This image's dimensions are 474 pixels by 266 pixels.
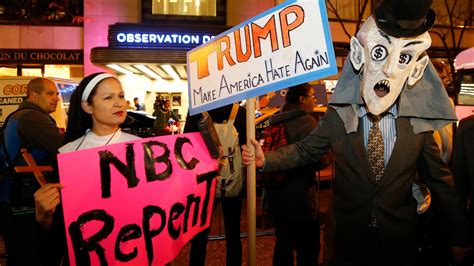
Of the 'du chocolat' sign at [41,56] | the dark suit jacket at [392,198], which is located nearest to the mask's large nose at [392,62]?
the dark suit jacket at [392,198]

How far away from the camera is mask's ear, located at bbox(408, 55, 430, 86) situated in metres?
2.64

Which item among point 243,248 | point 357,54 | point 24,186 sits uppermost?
point 357,54

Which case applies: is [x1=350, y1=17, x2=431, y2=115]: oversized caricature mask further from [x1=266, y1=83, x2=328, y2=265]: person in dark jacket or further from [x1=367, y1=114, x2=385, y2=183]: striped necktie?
[x1=266, y1=83, x2=328, y2=265]: person in dark jacket

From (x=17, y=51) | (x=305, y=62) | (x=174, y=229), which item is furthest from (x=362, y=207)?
(x=17, y=51)

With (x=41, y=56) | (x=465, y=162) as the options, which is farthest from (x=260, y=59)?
(x=41, y=56)

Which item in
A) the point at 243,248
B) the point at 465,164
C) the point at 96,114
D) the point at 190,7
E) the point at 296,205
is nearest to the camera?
the point at 96,114

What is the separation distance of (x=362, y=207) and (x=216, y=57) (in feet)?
4.63

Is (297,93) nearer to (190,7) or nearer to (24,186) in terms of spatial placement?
(24,186)

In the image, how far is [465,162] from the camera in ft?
9.85

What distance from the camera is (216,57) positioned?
9.83 feet

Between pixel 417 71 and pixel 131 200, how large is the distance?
6.40 ft

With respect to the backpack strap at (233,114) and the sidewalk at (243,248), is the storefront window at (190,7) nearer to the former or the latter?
the sidewalk at (243,248)

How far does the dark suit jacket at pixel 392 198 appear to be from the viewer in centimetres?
266

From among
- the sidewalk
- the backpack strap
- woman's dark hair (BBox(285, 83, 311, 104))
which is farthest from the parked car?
woman's dark hair (BBox(285, 83, 311, 104))
